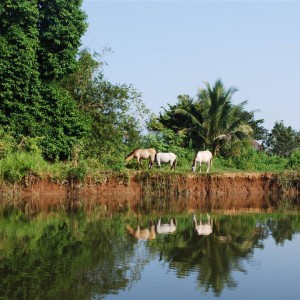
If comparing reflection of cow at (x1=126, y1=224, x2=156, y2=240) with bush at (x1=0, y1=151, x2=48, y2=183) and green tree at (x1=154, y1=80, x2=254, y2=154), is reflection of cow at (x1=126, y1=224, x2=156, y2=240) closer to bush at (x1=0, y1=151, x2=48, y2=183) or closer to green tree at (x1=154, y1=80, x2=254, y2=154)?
bush at (x1=0, y1=151, x2=48, y2=183)

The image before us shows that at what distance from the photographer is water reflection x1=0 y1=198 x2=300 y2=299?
8469mm

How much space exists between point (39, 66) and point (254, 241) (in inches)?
597

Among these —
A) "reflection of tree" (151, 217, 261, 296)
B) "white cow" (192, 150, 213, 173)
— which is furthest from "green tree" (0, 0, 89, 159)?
"reflection of tree" (151, 217, 261, 296)

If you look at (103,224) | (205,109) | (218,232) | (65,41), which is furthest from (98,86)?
(218,232)

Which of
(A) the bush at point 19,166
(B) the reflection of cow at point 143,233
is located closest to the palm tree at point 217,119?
(A) the bush at point 19,166

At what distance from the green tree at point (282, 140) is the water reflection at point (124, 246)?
26010mm

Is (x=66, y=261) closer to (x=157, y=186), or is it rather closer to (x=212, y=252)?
(x=212, y=252)

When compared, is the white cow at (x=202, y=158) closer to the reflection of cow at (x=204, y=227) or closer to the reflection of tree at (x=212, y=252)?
the reflection of cow at (x=204, y=227)

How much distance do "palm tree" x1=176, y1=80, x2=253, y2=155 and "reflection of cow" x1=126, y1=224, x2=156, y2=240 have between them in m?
16.2

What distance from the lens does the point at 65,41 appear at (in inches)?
955

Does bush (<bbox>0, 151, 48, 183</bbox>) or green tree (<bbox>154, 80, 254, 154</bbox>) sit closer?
bush (<bbox>0, 151, 48, 183</bbox>)

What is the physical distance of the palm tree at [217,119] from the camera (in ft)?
100

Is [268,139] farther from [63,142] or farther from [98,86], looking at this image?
[63,142]

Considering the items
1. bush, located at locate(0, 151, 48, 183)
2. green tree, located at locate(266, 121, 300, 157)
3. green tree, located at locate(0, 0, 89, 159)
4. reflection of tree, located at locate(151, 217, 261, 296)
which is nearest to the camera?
reflection of tree, located at locate(151, 217, 261, 296)
